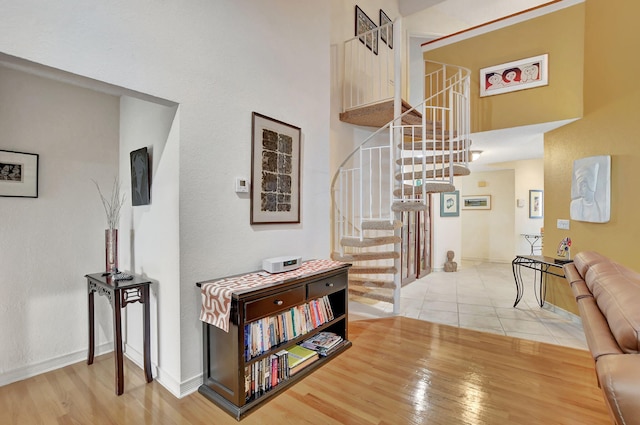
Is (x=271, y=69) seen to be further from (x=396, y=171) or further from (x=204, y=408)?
(x=204, y=408)

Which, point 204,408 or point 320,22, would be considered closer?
point 204,408

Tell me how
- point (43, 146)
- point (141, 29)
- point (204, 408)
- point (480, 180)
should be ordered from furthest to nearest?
point (480, 180)
point (43, 146)
point (204, 408)
point (141, 29)

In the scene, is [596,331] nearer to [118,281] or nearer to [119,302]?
[119,302]

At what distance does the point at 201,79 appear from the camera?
1.99 meters

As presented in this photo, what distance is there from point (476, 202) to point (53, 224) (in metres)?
8.00

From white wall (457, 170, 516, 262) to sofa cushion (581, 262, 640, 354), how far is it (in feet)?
18.2

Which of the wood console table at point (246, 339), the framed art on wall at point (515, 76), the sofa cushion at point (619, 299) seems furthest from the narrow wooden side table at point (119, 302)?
the framed art on wall at point (515, 76)

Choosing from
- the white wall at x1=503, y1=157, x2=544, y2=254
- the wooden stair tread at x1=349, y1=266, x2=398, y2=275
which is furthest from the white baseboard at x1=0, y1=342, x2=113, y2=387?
the white wall at x1=503, y1=157, x2=544, y2=254

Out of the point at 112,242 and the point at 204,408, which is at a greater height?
the point at 112,242

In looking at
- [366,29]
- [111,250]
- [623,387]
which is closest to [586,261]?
[623,387]

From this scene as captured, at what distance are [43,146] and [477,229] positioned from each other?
817 cm

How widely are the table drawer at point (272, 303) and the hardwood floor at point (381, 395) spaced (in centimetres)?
59

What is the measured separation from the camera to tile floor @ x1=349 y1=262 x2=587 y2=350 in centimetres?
308

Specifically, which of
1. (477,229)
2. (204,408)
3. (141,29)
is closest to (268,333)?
(204,408)
